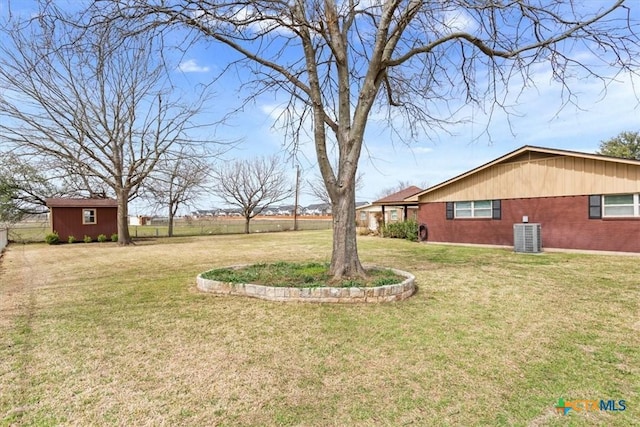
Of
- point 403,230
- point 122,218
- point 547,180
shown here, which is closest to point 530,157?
point 547,180

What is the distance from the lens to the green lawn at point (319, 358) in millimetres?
2504

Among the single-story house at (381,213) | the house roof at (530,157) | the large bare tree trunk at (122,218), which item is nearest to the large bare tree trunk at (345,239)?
the house roof at (530,157)

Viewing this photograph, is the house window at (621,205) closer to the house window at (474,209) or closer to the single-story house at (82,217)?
the house window at (474,209)

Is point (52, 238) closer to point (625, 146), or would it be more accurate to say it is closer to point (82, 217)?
point (82, 217)

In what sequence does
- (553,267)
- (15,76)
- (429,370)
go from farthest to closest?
1. (15,76)
2. (553,267)
3. (429,370)

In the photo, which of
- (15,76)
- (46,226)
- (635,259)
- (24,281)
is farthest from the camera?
(46,226)

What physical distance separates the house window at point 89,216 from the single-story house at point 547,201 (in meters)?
19.5

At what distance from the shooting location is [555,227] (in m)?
12.8

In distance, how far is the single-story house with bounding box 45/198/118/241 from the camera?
19.5m

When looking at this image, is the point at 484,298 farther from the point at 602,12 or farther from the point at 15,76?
the point at 15,76

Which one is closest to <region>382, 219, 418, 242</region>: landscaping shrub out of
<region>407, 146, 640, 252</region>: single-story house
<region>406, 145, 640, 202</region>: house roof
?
<region>407, 146, 640, 252</region>: single-story house

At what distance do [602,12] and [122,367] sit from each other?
7228mm

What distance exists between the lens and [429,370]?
10.3ft

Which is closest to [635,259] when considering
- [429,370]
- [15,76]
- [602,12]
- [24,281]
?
[602,12]
